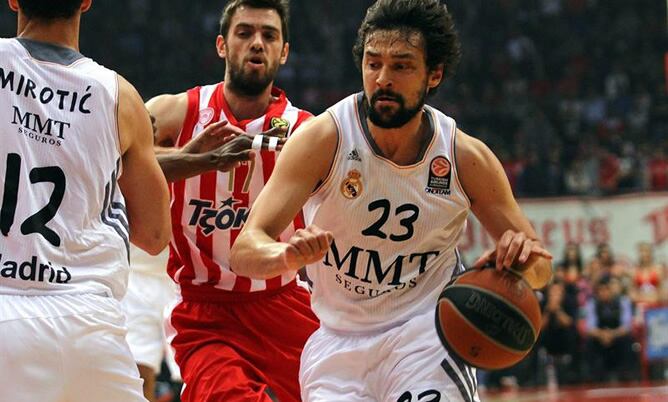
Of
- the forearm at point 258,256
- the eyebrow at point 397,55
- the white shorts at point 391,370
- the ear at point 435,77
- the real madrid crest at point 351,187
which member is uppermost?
the eyebrow at point 397,55

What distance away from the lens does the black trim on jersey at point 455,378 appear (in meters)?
4.61

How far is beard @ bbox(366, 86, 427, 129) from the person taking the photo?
4.71m

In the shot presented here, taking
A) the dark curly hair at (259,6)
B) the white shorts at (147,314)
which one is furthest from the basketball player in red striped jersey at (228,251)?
the white shorts at (147,314)

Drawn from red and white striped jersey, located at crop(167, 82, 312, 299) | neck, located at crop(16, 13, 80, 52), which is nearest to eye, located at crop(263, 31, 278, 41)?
red and white striped jersey, located at crop(167, 82, 312, 299)

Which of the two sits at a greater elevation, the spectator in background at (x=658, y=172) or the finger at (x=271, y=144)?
the finger at (x=271, y=144)

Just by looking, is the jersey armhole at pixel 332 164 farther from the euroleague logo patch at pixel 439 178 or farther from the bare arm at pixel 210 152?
the bare arm at pixel 210 152

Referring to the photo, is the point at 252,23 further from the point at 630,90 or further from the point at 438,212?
the point at 630,90

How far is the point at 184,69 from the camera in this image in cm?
2495

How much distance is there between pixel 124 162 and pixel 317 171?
0.87 m

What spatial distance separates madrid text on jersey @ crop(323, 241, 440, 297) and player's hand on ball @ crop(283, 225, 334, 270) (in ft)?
2.84

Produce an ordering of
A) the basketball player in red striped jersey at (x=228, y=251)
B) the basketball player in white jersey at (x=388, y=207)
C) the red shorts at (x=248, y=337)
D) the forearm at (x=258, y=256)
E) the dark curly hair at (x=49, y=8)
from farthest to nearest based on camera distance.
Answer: the basketball player in red striped jersey at (x=228, y=251) → the red shorts at (x=248, y=337) → the basketball player in white jersey at (x=388, y=207) → the forearm at (x=258, y=256) → the dark curly hair at (x=49, y=8)

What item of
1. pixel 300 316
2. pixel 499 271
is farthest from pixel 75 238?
pixel 300 316

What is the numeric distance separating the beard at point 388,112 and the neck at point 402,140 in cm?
8

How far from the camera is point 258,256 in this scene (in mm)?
4316
